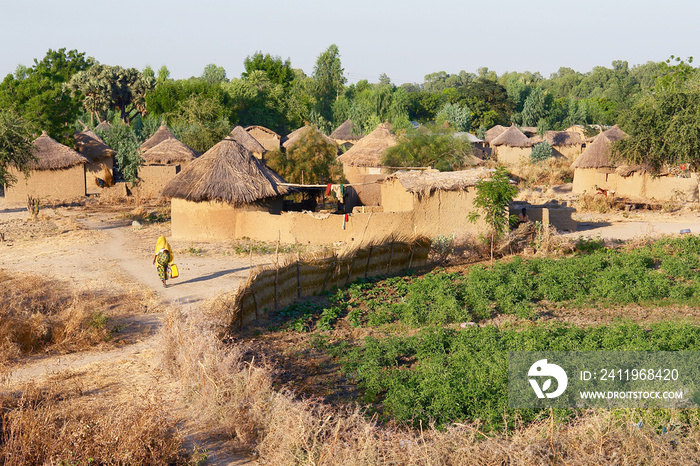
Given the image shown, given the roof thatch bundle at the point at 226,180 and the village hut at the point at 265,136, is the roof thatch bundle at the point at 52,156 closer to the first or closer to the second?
the roof thatch bundle at the point at 226,180

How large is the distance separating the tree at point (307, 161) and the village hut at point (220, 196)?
157 inches

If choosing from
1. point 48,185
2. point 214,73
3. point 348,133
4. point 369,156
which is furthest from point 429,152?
point 214,73

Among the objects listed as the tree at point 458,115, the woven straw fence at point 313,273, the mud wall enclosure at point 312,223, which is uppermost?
the tree at point 458,115

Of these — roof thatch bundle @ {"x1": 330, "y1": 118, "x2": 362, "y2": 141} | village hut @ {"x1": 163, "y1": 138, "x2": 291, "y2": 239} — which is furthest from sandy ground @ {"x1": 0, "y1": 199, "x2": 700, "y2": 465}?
roof thatch bundle @ {"x1": 330, "y1": 118, "x2": 362, "y2": 141}

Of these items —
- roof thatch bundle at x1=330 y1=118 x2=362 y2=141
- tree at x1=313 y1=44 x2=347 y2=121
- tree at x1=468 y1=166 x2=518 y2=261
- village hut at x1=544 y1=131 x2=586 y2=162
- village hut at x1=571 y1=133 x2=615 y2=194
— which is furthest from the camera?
tree at x1=313 y1=44 x2=347 y2=121

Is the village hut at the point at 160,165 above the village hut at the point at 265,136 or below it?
below

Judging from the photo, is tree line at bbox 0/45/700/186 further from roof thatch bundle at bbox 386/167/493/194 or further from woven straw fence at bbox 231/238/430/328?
woven straw fence at bbox 231/238/430/328

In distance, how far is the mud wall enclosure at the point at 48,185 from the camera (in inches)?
938

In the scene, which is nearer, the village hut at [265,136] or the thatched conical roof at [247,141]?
the thatched conical roof at [247,141]

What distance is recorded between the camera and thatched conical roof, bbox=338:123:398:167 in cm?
2598

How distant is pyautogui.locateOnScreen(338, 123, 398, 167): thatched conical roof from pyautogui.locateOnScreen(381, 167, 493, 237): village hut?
1042 centimetres

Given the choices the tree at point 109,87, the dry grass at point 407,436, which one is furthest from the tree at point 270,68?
the dry grass at point 407,436

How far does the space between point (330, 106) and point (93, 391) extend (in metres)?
54.9

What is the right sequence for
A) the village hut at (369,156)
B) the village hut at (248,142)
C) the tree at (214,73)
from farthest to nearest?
A: the tree at (214,73) → the village hut at (248,142) → the village hut at (369,156)
